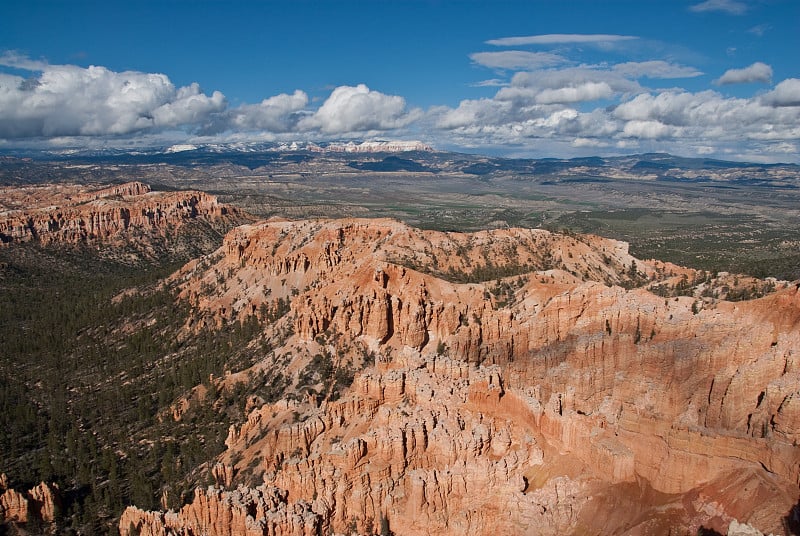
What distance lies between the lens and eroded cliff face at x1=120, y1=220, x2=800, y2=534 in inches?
1609

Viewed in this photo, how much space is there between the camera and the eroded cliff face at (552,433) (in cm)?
4088

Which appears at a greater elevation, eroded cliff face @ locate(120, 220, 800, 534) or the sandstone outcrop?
eroded cliff face @ locate(120, 220, 800, 534)

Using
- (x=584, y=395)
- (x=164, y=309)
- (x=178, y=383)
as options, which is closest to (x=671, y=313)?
(x=584, y=395)

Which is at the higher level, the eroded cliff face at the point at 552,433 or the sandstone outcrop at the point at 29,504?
the eroded cliff face at the point at 552,433

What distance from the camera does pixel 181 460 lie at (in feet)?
203

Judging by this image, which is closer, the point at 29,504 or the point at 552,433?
the point at 552,433

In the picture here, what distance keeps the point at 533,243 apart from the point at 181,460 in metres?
61.7

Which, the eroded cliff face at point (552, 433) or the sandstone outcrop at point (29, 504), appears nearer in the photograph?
the eroded cliff face at point (552, 433)

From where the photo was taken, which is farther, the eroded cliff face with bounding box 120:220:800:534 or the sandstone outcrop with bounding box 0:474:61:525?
the sandstone outcrop with bounding box 0:474:61:525

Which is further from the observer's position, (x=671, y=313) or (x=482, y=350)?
(x=482, y=350)

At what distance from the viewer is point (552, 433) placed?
4675 centimetres

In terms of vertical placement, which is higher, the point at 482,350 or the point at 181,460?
the point at 482,350

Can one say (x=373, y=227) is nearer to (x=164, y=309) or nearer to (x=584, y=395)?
(x=164, y=309)

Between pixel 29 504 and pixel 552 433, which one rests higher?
pixel 552 433
